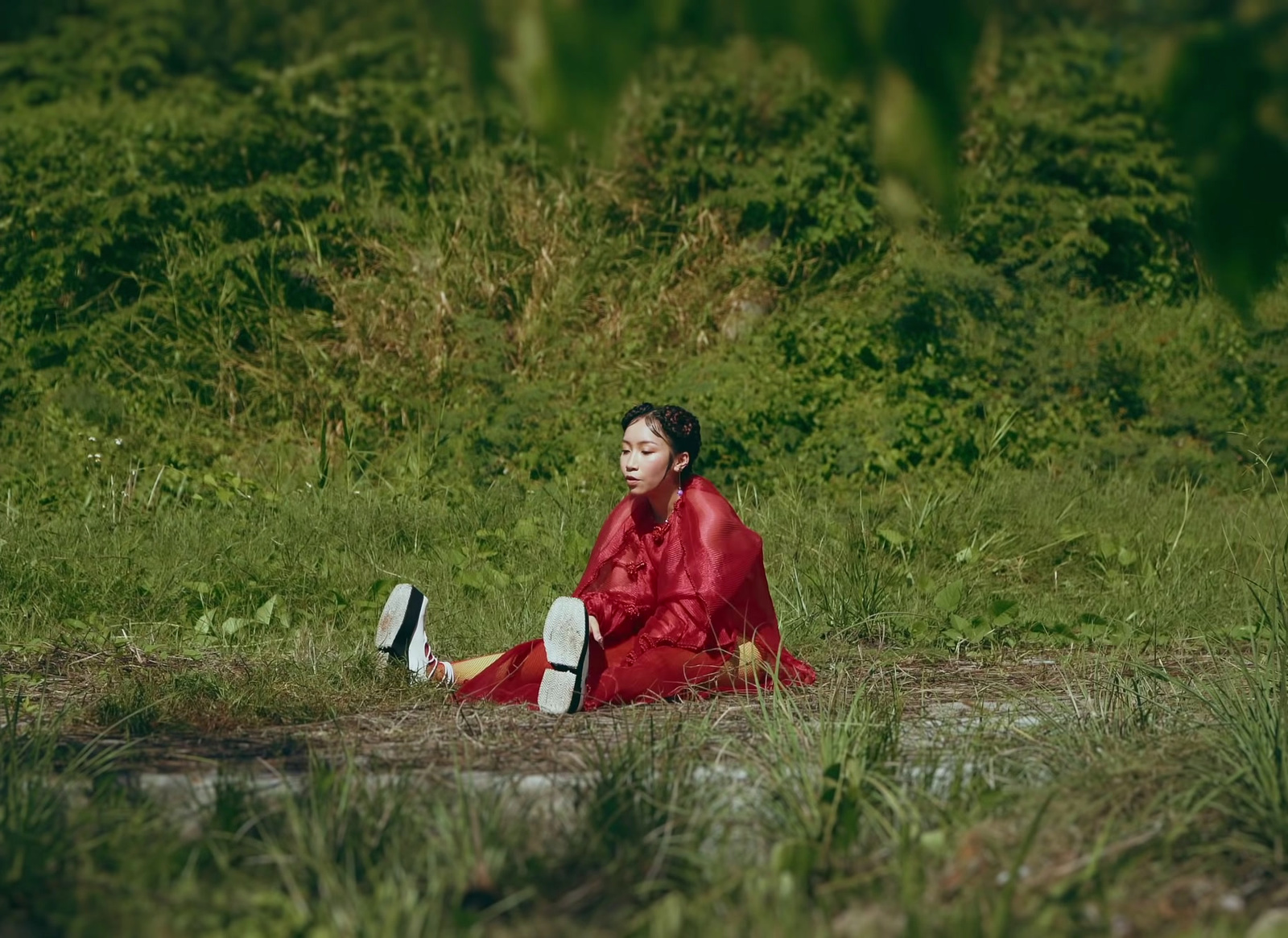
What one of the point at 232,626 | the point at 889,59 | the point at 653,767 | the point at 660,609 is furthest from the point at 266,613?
the point at 889,59

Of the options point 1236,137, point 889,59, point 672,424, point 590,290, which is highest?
point 889,59

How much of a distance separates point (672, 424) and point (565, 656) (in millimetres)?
957

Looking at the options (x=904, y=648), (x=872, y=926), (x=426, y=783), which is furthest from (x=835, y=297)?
(x=872, y=926)

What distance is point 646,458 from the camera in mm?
5172

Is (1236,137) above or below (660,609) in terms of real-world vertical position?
above

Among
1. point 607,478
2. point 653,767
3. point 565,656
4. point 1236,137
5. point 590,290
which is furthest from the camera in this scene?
point 590,290

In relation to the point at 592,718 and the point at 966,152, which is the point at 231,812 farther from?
the point at 966,152

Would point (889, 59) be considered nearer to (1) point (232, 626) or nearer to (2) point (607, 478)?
(1) point (232, 626)

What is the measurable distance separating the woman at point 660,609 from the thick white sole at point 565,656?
0.56ft

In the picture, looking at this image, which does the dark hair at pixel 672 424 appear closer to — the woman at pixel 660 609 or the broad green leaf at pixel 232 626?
the woman at pixel 660 609

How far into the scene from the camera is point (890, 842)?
3186 millimetres

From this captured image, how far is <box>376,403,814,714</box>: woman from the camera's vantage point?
499 centimetres

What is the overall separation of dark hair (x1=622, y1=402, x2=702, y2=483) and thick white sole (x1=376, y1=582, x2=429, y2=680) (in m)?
0.92

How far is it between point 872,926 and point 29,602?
181 inches
